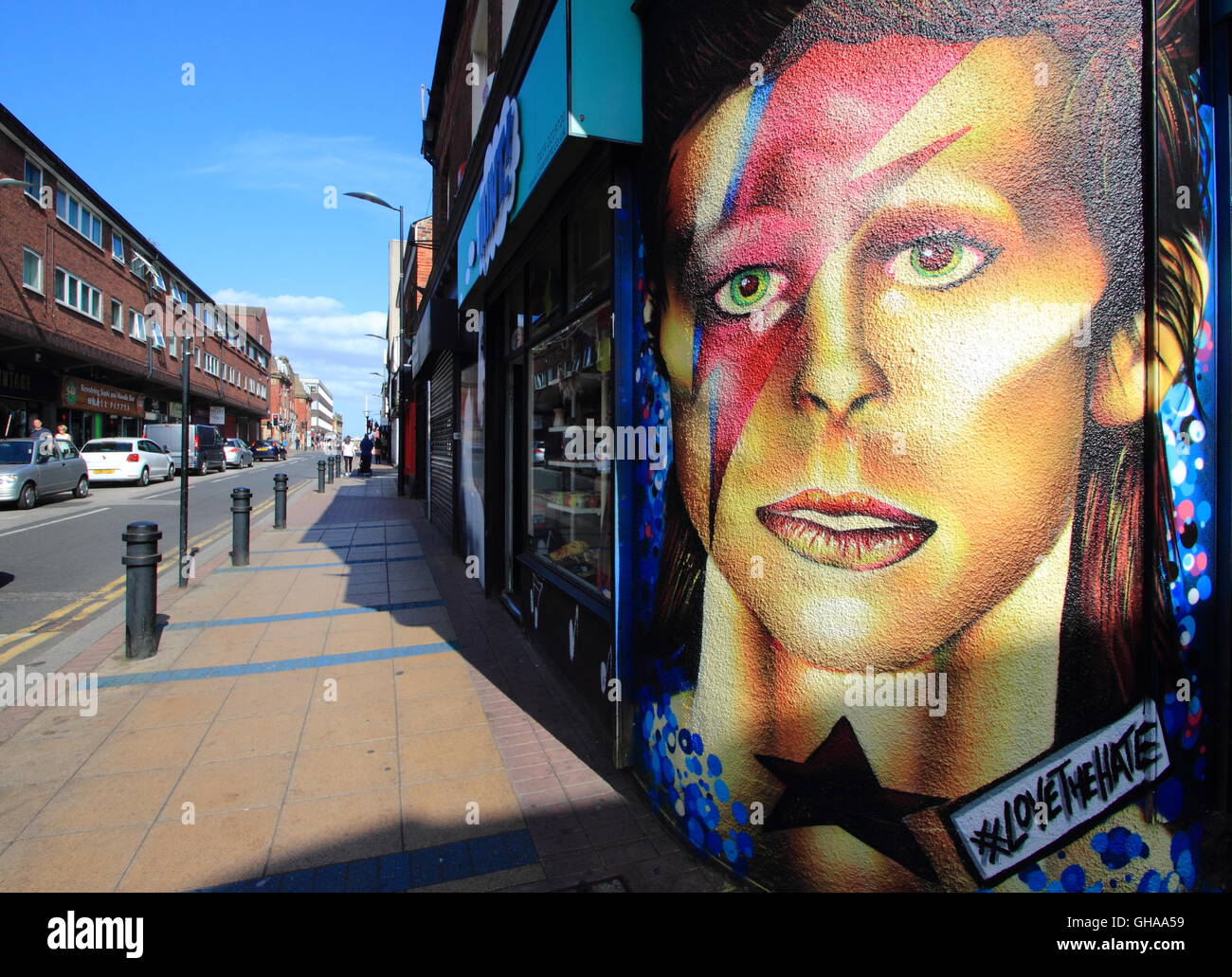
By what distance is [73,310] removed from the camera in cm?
2667

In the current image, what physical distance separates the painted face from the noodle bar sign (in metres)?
32.5

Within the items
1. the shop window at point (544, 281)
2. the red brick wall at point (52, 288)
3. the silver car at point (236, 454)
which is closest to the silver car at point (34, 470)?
the red brick wall at point (52, 288)

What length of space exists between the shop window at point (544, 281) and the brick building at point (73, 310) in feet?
45.4

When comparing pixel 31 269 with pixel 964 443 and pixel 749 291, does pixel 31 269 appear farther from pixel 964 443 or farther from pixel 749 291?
pixel 964 443

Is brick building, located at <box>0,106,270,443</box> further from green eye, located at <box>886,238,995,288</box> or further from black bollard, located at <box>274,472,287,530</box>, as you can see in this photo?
green eye, located at <box>886,238,995,288</box>

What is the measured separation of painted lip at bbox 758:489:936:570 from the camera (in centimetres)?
228

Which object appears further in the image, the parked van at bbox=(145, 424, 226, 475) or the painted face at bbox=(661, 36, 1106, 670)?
the parked van at bbox=(145, 424, 226, 475)

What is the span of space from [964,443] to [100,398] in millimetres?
36246

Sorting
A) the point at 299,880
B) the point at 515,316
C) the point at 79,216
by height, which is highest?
the point at 79,216

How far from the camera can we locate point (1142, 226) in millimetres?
2158

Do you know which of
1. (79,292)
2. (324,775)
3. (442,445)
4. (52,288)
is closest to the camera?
(324,775)
